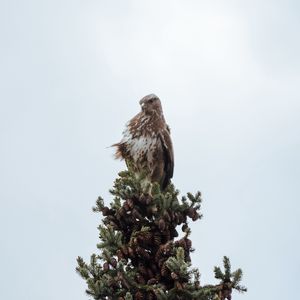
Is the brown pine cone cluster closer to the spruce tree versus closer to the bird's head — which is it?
the spruce tree

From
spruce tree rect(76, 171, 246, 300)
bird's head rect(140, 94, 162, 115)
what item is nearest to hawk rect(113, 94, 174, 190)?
bird's head rect(140, 94, 162, 115)

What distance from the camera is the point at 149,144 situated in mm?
9289

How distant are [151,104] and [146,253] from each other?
3.89 meters

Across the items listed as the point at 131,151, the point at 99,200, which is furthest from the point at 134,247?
the point at 131,151

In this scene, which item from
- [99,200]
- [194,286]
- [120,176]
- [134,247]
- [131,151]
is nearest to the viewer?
[194,286]

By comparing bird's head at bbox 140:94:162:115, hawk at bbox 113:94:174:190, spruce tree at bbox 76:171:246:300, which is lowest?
spruce tree at bbox 76:171:246:300

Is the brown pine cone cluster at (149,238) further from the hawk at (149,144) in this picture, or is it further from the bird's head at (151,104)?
the bird's head at (151,104)

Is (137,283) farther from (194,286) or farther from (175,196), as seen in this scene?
(175,196)

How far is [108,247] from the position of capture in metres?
6.12

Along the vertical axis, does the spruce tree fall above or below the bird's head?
below

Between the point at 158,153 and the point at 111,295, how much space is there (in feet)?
12.2

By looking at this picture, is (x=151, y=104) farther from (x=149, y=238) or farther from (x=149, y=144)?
(x=149, y=238)

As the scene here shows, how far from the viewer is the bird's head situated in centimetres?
957

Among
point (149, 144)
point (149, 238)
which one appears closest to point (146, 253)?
point (149, 238)
